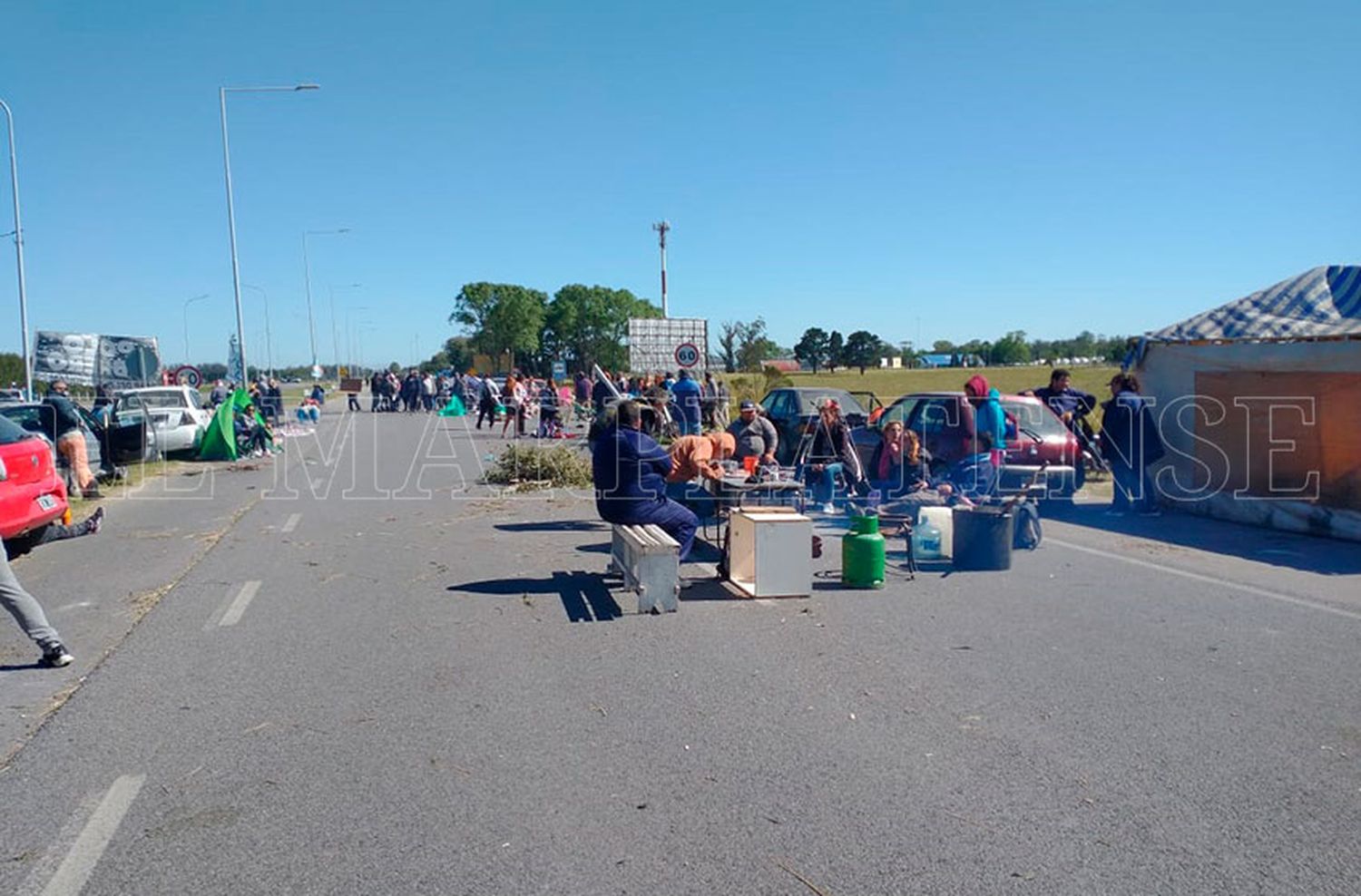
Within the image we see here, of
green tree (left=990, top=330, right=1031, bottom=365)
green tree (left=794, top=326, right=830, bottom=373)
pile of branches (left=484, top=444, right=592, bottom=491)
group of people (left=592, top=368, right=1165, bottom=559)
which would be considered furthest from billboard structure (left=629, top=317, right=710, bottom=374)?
green tree (left=990, top=330, right=1031, bottom=365)

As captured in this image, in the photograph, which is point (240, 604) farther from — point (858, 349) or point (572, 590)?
point (858, 349)

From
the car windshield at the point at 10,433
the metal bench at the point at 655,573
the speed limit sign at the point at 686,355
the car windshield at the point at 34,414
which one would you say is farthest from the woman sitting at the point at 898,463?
the speed limit sign at the point at 686,355

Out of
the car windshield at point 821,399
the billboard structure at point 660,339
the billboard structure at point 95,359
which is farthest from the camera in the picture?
the billboard structure at point 95,359

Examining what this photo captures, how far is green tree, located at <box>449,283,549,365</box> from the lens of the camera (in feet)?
331

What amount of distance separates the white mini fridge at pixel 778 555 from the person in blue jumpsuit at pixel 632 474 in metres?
0.86

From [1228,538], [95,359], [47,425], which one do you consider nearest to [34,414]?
[47,425]

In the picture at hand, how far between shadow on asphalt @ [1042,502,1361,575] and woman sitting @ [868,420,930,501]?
1.84m

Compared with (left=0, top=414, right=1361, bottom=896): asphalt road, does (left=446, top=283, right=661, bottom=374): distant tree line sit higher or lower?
higher

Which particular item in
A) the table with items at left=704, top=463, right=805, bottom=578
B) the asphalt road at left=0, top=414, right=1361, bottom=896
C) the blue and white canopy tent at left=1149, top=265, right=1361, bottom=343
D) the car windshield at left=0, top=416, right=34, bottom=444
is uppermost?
the blue and white canopy tent at left=1149, top=265, right=1361, bottom=343

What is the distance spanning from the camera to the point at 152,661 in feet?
21.7

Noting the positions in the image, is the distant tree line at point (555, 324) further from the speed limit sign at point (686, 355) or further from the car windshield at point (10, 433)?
the car windshield at point (10, 433)

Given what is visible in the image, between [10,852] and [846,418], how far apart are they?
14.9m

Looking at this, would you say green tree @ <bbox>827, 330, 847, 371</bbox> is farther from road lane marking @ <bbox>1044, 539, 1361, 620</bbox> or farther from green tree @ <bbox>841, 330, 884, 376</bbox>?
road lane marking @ <bbox>1044, 539, 1361, 620</bbox>

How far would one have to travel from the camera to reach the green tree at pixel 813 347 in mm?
98938
